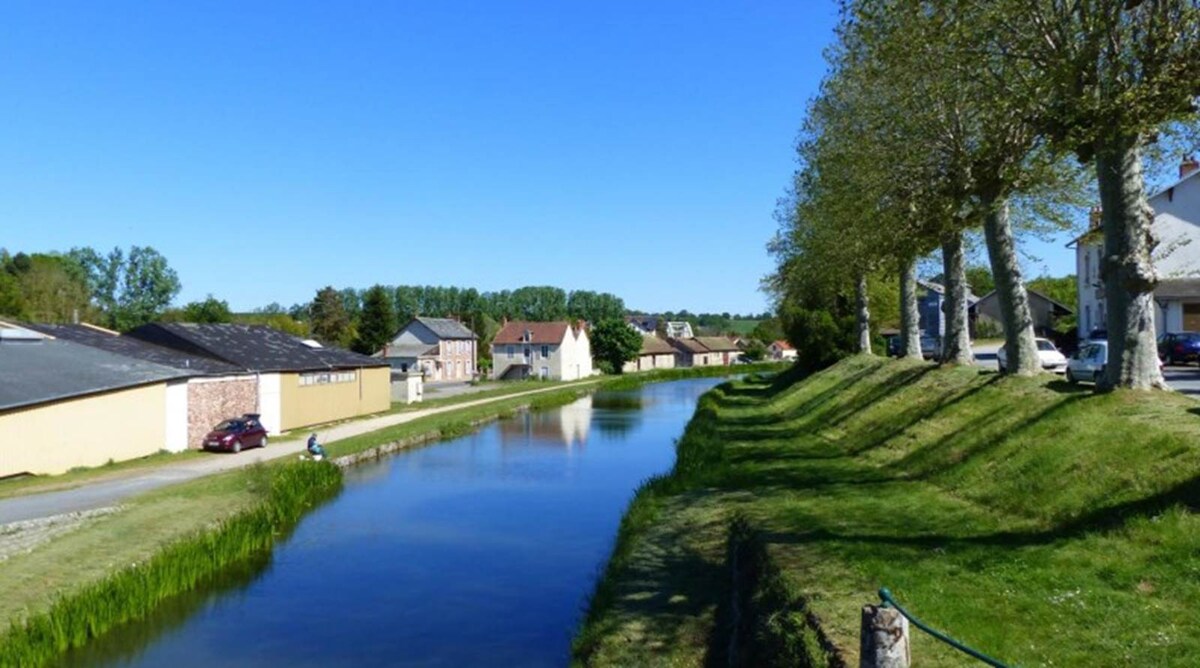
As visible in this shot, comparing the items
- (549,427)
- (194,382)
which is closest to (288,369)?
(194,382)

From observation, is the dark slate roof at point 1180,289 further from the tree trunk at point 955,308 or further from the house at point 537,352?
the house at point 537,352

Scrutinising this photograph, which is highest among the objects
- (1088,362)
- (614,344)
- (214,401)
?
(614,344)

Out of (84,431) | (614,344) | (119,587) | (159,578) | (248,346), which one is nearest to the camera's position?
(119,587)

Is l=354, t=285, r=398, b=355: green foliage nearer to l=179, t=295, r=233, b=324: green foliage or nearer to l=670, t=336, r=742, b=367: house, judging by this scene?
l=179, t=295, r=233, b=324: green foliage

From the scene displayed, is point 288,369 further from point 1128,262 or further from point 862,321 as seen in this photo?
point 1128,262

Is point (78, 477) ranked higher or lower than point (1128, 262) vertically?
lower

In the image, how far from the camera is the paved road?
22625 millimetres

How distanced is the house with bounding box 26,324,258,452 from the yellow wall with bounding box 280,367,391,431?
2.43 metres

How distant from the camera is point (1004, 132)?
1914 centimetres

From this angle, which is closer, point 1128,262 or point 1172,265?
point 1128,262

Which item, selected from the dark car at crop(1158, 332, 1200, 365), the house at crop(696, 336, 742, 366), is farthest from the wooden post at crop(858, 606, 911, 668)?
the house at crop(696, 336, 742, 366)

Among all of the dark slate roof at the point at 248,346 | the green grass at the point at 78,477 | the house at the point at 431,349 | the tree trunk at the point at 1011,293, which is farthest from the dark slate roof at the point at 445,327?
the tree trunk at the point at 1011,293

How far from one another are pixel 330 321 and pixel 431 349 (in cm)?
1434

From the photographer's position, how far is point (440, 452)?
4000 cm
